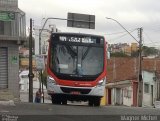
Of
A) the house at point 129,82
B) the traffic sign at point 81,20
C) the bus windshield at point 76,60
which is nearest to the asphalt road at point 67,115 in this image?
the bus windshield at point 76,60

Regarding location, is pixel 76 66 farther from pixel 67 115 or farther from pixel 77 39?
pixel 67 115

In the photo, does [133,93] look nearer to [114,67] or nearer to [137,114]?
[114,67]

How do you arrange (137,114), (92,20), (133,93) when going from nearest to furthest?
(137,114)
(92,20)
(133,93)

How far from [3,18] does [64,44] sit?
12153 millimetres

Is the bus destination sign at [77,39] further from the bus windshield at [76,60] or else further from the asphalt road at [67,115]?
the asphalt road at [67,115]

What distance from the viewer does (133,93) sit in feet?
183

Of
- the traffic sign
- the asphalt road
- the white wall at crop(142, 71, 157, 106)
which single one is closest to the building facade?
the traffic sign

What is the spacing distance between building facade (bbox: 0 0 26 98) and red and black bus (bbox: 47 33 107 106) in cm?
1299

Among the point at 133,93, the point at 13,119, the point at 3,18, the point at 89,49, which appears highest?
the point at 3,18

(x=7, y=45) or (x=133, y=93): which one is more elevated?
(x=7, y=45)

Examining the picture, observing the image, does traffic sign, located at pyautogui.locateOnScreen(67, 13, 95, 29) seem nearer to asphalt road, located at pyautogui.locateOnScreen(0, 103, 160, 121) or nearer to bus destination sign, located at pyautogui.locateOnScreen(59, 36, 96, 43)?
bus destination sign, located at pyautogui.locateOnScreen(59, 36, 96, 43)

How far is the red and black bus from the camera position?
18938 mm

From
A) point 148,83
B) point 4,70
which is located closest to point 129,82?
point 148,83

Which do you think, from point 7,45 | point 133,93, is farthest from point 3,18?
point 133,93
